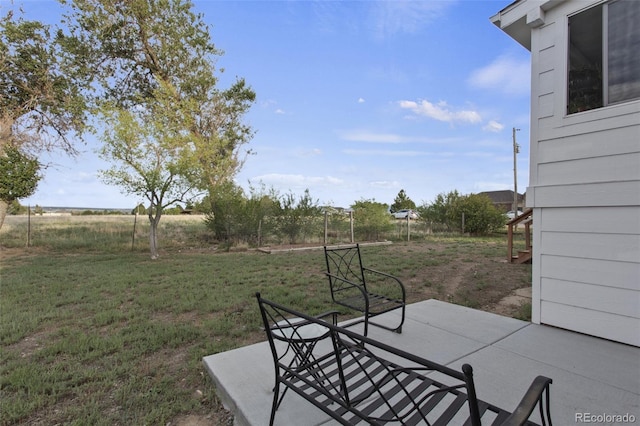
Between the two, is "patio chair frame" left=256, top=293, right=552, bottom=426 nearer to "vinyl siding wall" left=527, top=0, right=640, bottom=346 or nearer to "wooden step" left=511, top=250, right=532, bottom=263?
"vinyl siding wall" left=527, top=0, right=640, bottom=346

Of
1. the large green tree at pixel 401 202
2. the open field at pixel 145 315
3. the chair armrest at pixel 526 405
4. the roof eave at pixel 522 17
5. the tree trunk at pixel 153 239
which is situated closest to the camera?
the chair armrest at pixel 526 405

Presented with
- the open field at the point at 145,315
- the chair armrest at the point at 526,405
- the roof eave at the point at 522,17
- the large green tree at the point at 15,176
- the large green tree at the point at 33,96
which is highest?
the large green tree at the point at 33,96

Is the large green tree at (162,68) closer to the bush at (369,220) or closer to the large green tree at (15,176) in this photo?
the large green tree at (15,176)

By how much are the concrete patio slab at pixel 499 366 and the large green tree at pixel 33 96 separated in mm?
10840

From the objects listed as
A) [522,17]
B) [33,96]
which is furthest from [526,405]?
[33,96]

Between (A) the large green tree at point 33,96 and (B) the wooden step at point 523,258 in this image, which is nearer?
(B) the wooden step at point 523,258

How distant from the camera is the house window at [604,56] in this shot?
8.19 ft

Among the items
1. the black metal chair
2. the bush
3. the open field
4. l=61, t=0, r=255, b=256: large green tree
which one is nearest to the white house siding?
the open field

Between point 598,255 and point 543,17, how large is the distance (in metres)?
2.24

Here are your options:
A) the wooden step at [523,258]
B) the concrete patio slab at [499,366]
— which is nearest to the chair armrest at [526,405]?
the concrete patio slab at [499,366]

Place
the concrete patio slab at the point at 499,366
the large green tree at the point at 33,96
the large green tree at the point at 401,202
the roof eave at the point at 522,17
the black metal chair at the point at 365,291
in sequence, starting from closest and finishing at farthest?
the concrete patio slab at the point at 499,366, the black metal chair at the point at 365,291, the roof eave at the point at 522,17, the large green tree at the point at 33,96, the large green tree at the point at 401,202

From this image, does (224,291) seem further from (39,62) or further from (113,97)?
(113,97)

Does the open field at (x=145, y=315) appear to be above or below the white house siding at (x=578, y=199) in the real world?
below

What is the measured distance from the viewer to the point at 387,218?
12234 mm
